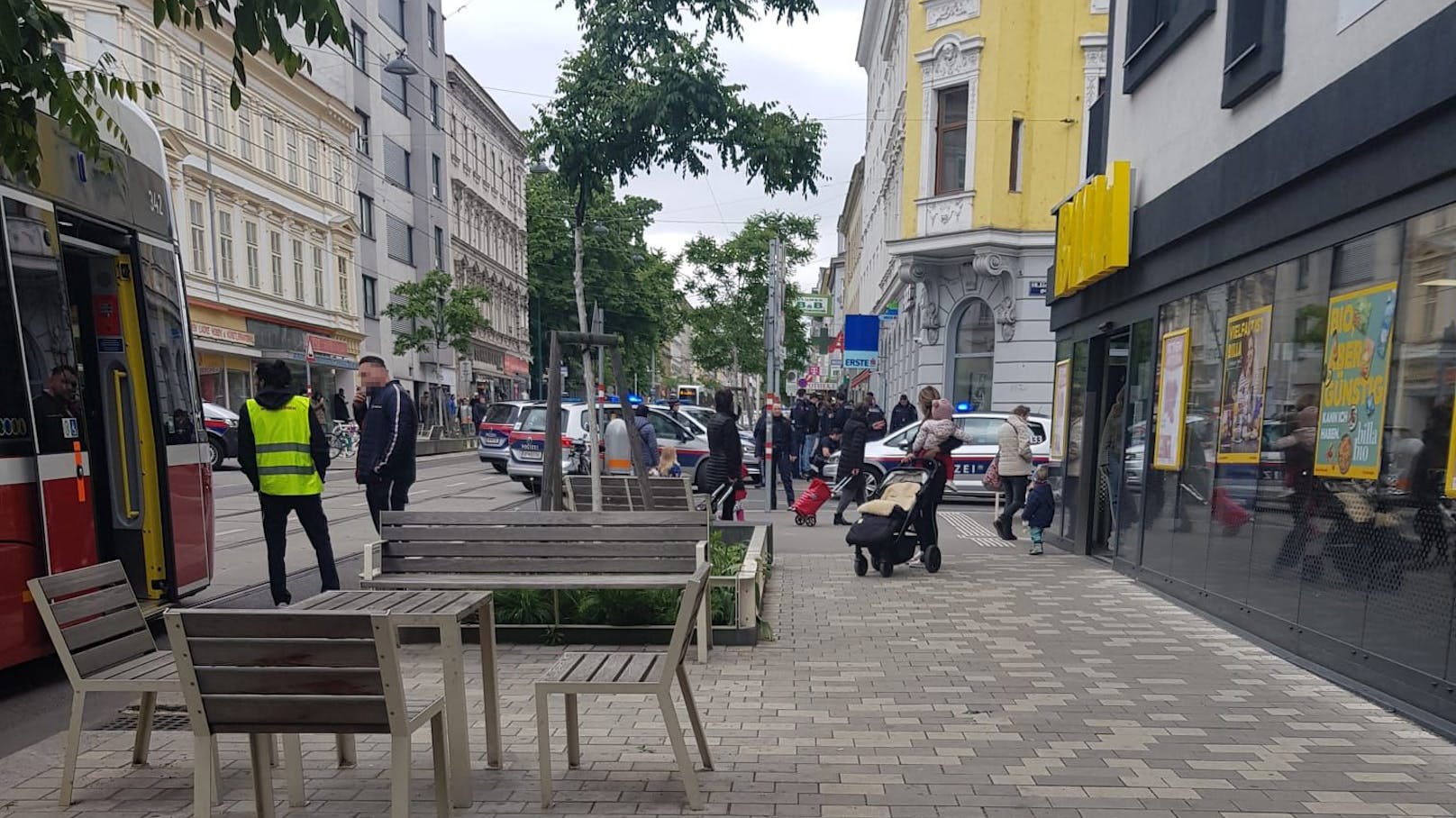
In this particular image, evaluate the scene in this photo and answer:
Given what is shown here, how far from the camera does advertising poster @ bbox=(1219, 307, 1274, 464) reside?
233 inches

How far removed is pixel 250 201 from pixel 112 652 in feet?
95.1

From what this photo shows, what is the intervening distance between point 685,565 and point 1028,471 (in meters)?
6.13

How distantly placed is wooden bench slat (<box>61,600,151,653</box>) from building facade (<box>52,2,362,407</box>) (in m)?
22.2

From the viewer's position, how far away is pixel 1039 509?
9.48 m

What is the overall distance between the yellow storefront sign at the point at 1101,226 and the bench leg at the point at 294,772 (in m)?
7.52

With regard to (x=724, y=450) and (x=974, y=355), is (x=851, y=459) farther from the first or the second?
(x=974, y=355)

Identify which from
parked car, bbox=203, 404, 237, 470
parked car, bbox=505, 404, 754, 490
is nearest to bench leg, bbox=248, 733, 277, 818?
parked car, bbox=505, 404, 754, 490

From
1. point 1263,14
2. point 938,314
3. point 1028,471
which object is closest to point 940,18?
point 938,314

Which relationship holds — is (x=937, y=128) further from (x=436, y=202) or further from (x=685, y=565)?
(x=436, y=202)

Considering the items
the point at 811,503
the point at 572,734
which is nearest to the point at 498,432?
the point at 811,503

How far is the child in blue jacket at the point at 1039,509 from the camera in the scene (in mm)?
9469

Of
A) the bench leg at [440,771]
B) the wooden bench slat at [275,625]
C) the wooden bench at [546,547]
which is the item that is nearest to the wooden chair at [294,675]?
the wooden bench slat at [275,625]

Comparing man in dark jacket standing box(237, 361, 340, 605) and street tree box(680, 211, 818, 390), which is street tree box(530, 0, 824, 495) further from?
street tree box(680, 211, 818, 390)

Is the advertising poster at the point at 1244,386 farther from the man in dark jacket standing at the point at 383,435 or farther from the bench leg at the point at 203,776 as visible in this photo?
the man in dark jacket standing at the point at 383,435
